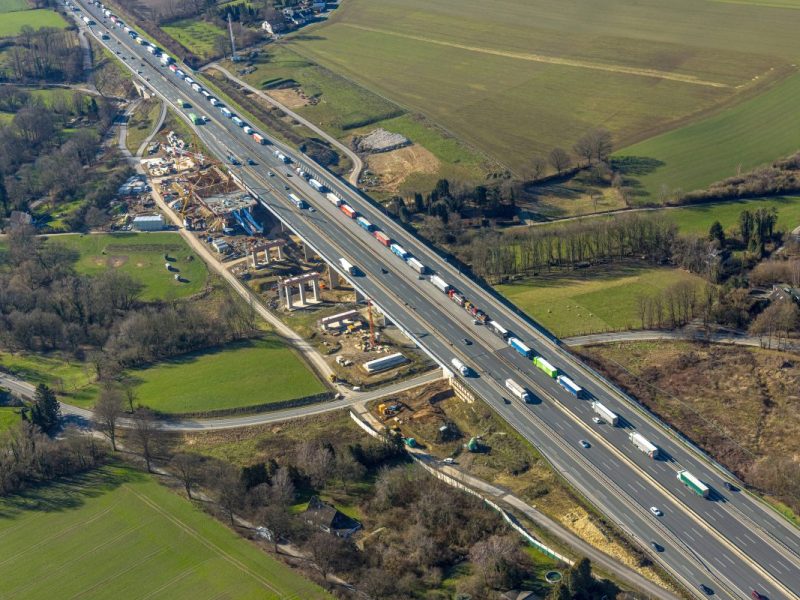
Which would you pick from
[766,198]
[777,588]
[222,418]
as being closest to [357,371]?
[222,418]

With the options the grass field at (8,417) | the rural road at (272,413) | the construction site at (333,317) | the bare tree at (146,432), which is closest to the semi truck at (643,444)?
the rural road at (272,413)

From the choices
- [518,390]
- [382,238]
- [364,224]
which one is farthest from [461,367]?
[364,224]

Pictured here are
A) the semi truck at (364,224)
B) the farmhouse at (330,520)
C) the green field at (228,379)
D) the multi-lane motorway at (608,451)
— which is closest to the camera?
the multi-lane motorway at (608,451)

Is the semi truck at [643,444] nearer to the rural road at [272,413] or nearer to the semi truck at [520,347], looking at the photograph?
the semi truck at [520,347]

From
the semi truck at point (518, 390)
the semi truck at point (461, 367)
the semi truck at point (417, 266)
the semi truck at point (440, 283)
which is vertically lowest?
the semi truck at point (518, 390)

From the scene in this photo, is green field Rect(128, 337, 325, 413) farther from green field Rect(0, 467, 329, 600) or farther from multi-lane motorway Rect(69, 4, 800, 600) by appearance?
green field Rect(0, 467, 329, 600)

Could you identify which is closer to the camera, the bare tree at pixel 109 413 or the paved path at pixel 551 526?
the paved path at pixel 551 526

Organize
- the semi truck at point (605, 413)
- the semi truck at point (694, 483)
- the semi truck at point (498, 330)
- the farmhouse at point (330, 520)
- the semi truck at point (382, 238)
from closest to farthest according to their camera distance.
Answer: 1. the semi truck at point (694, 483)
2. the farmhouse at point (330, 520)
3. the semi truck at point (605, 413)
4. the semi truck at point (498, 330)
5. the semi truck at point (382, 238)

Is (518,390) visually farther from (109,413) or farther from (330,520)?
(109,413)

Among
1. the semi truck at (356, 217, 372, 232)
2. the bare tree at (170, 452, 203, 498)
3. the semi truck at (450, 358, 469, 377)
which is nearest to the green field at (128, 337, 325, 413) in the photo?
the bare tree at (170, 452, 203, 498)
